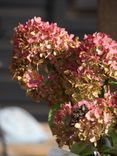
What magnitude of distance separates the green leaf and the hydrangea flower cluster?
0.15ft

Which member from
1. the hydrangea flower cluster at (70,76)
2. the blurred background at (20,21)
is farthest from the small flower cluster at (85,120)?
the blurred background at (20,21)

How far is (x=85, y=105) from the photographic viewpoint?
144 cm

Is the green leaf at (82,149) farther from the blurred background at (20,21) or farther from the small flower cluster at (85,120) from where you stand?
the blurred background at (20,21)

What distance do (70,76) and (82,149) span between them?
0.54 ft

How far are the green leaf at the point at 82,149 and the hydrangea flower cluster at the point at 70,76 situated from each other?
45 mm

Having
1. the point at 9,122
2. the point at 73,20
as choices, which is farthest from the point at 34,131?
the point at 73,20

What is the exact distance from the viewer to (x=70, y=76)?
1.51m

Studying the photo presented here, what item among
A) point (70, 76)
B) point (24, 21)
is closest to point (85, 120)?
point (70, 76)

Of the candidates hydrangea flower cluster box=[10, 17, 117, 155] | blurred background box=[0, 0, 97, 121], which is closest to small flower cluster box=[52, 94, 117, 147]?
hydrangea flower cluster box=[10, 17, 117, 155]

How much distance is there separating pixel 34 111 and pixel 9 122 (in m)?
1.85

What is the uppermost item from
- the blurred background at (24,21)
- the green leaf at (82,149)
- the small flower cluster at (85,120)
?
the blurred background at (24,21)

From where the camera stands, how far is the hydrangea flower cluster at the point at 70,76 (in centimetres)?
143

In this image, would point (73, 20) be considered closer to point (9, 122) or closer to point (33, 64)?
point (9, 122)

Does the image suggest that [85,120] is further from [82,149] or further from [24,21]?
[24,21]
